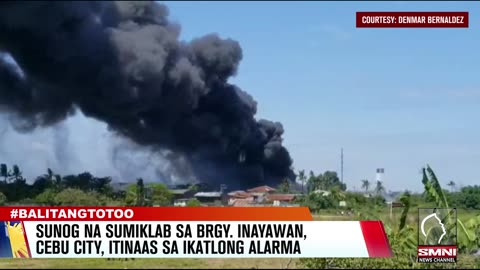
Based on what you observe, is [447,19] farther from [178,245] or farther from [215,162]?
[215,162]

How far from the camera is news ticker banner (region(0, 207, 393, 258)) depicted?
1359 cm

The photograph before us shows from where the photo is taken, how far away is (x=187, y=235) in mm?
13680

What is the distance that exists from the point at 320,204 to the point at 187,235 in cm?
433

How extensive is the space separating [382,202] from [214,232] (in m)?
4.24

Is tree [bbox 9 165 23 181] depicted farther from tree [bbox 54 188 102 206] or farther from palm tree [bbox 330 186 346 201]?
palm tree [bbox 330 186 346 201]

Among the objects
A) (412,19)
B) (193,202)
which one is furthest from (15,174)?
(412,19)

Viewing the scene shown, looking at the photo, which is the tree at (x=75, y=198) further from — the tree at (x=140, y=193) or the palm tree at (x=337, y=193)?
the palm tree at (x=337, y=193)

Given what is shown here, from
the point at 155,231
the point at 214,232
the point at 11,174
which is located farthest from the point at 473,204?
the point at 11,174

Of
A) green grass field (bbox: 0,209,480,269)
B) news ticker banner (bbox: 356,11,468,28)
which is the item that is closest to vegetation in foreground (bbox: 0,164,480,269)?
green grass field (bbox: 0,209,480,269)

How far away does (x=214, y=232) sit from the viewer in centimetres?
1377

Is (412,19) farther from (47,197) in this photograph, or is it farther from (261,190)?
(47,197)

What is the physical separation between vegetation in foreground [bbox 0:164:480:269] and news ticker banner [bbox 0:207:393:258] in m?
0.20

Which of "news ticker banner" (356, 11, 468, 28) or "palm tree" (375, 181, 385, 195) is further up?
"news ticker banner" (356, 11, 468, 28)

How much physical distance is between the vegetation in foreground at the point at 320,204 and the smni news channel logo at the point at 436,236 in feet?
0.64
